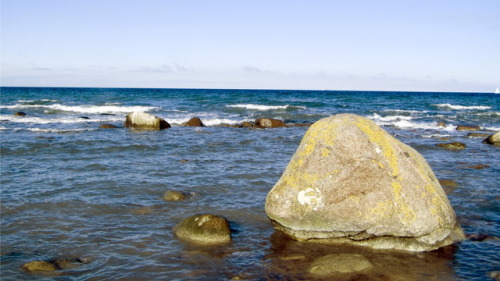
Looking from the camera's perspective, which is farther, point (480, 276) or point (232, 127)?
point (232, 127)

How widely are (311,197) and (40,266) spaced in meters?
4.17

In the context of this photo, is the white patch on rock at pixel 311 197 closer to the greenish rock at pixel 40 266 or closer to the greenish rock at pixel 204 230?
the greenish rock at pixel 204 230

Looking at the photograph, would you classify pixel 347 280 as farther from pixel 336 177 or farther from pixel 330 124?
pixel 330 124

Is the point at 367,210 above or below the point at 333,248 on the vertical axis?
above

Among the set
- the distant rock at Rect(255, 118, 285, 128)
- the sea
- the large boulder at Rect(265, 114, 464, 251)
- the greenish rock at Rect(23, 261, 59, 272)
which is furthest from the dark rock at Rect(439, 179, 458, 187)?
the distant rock at Rect(255, 118, 285, 128)

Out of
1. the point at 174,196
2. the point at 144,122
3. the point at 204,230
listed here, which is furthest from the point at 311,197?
the point at 144,122

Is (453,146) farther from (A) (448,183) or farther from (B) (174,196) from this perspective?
(B) (174,196)

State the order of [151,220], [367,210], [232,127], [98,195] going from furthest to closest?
1. [232,127]
2. [98,195]
3. [151,220]
4. [367,210]

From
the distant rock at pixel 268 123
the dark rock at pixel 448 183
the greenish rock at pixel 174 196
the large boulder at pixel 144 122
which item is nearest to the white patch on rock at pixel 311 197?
the greenish rock at pixel 174 196

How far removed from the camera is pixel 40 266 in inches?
236

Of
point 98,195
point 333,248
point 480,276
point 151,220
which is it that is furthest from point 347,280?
point 98,195

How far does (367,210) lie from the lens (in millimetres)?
Result: 6855

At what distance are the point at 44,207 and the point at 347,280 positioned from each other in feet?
20.9

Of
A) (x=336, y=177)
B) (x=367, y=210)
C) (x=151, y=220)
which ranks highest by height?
(x=336, y=177)
